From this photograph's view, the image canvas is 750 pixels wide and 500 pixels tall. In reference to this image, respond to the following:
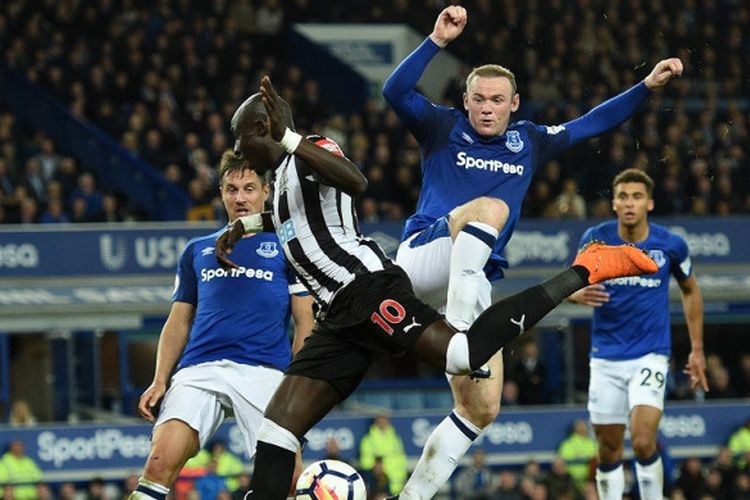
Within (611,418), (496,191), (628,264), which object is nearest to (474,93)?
(496,191)

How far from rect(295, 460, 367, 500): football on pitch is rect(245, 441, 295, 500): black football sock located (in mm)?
216

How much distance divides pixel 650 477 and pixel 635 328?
3.72ft

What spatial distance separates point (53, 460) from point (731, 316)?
1149 centimetres

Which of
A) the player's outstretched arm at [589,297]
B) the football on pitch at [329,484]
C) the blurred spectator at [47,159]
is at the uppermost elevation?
the blurred spectator at [47,159]

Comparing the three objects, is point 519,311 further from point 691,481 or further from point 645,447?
point 691,481

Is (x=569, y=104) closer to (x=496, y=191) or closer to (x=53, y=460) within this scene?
(x=53, y=460)

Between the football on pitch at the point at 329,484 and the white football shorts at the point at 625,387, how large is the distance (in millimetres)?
3651

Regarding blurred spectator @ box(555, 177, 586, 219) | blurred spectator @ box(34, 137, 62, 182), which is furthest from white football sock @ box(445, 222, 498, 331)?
blurred spectator @ box(555, 177, 586, 219)

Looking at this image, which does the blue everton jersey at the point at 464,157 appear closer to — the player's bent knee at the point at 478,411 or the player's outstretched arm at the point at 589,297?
the player's bent knee at the point at 478,411

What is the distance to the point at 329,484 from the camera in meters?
7.82

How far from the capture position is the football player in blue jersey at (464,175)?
28.2 feet

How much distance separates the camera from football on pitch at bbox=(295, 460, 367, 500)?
7.79m

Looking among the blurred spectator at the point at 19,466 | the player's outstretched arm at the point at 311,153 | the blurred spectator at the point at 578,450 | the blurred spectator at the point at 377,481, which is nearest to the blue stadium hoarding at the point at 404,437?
the blurred spectator at the point at 578,450

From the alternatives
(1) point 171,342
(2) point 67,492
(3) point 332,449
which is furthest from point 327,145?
(3) point 332,449
